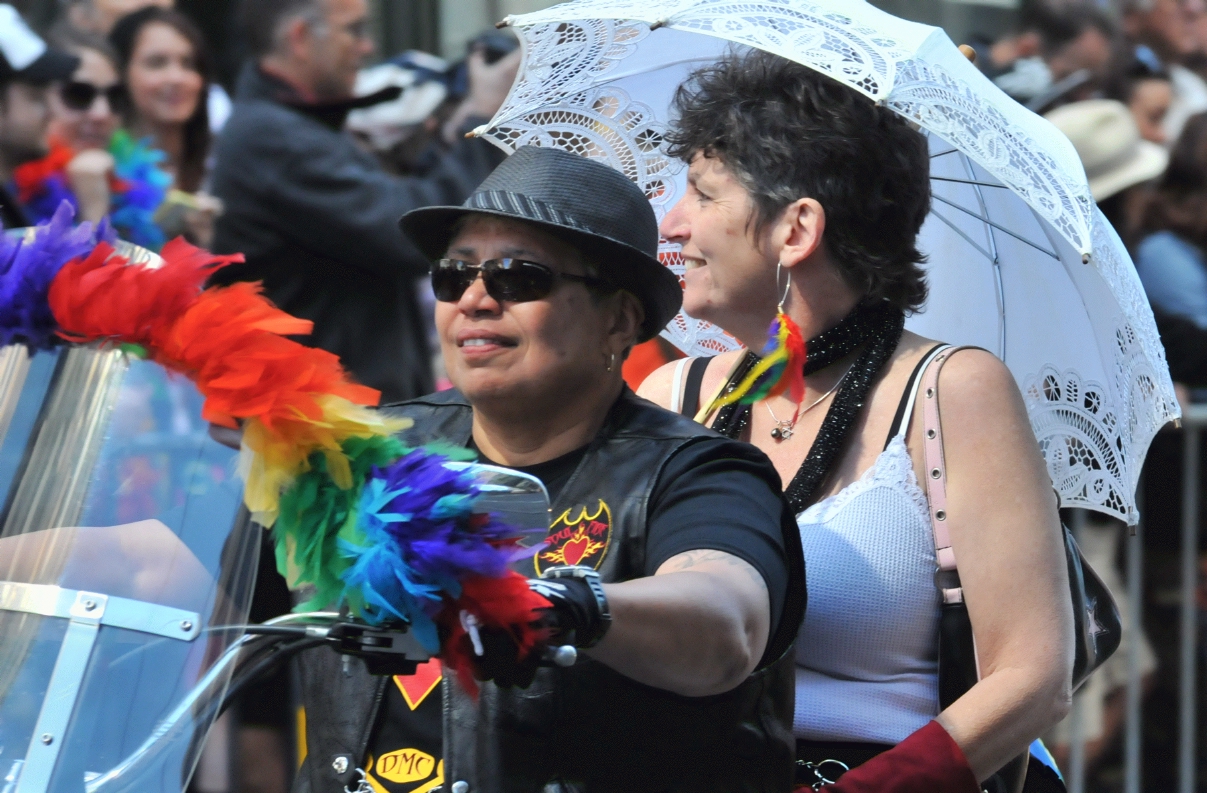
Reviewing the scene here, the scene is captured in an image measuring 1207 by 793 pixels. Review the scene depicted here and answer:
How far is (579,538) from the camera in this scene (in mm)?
2451

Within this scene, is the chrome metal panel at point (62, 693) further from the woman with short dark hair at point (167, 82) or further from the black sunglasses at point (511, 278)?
the woman with short dark hair at point (167, 82)

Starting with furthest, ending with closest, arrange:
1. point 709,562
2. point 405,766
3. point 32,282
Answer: point 405,766 → point 709,562 → point 32,282

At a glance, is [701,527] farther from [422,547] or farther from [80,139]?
[80,139]

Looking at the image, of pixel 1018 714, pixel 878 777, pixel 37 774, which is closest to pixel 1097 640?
pixel 1018 714

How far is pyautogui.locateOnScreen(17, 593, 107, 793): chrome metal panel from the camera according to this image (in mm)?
1758

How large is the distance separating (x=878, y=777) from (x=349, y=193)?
9.63 feet

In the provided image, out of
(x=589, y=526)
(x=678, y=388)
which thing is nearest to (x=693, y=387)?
(x=678, y=388)

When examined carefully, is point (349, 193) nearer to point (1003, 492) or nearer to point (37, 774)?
point (1003, 492)

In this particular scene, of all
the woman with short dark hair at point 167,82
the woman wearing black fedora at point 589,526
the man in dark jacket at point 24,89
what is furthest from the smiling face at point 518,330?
the woman with short dark hair at point 167,82

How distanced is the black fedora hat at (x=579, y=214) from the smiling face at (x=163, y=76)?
298cm

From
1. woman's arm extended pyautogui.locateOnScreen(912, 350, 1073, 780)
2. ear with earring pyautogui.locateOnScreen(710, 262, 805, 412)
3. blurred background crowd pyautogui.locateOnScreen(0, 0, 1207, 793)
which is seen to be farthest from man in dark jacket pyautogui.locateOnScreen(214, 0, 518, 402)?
woman's arm extended pyautogui.locateOnScreen(912, 350, 1073, 780)

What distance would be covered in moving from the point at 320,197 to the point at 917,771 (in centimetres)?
295

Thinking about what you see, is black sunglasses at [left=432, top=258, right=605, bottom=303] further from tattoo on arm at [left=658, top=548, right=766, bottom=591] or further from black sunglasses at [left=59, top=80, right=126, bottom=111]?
black sunglasses at [left=59, top=80, right=126, bottom=111]

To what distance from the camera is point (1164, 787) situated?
6.04 meters
